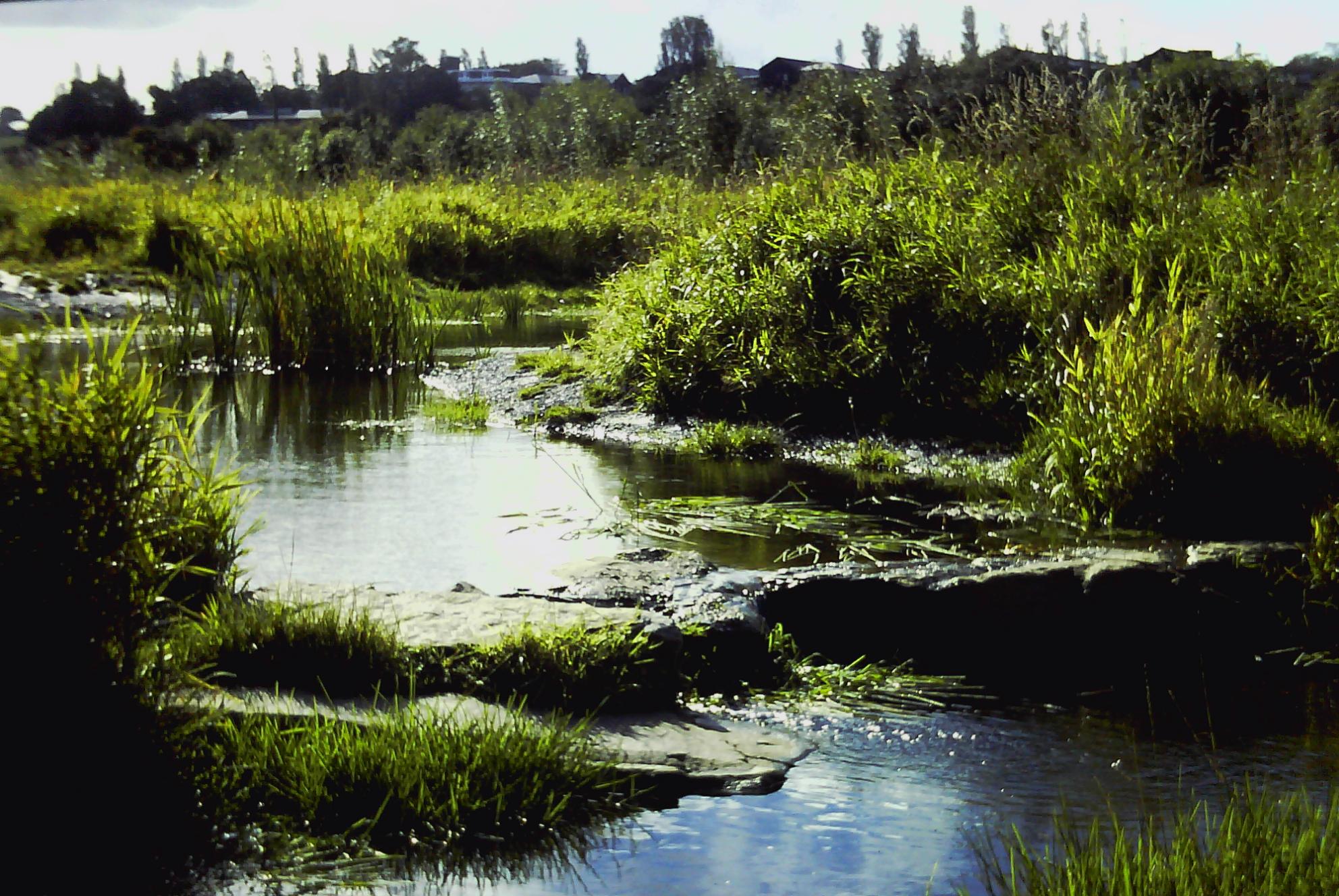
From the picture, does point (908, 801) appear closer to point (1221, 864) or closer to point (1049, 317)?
point (1221, 864)

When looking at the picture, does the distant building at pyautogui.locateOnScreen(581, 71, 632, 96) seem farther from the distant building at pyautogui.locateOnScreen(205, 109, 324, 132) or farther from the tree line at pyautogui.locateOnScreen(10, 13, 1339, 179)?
the distant building at pyautogui.locateOnScreen(205, 109, 324, 132)

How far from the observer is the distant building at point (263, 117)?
208 ft

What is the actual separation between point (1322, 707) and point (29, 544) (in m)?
4.00

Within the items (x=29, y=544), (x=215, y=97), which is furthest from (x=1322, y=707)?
(x=215, y=97)

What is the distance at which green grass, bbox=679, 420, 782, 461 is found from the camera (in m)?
8.64

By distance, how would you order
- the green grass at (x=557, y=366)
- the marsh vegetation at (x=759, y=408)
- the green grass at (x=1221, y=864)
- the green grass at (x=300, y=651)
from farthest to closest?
the green grass at (x=557, y=366), the green grass at (x=300, y=651), the marsh vegetation at (x=759, y=408), the green grass at (x=1221, y=864)

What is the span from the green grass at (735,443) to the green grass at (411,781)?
5.12 meters

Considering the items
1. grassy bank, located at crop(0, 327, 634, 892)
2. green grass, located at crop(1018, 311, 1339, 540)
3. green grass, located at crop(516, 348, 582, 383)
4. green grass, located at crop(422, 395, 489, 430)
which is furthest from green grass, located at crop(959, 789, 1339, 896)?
green grass, located at crop(516, 348, 582, 383)

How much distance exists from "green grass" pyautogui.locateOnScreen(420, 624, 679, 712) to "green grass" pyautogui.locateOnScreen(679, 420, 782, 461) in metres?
4.34

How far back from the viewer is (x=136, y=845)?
3.27 m

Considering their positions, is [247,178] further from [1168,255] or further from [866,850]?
[866,850]

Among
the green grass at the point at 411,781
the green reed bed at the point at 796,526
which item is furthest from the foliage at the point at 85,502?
the green reed bed at the point at 796,526

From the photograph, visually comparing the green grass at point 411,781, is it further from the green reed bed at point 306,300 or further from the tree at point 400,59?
the tree at point 400,59

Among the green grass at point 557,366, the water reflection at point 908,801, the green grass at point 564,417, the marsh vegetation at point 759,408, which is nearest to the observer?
the water reflection at point 908,801
